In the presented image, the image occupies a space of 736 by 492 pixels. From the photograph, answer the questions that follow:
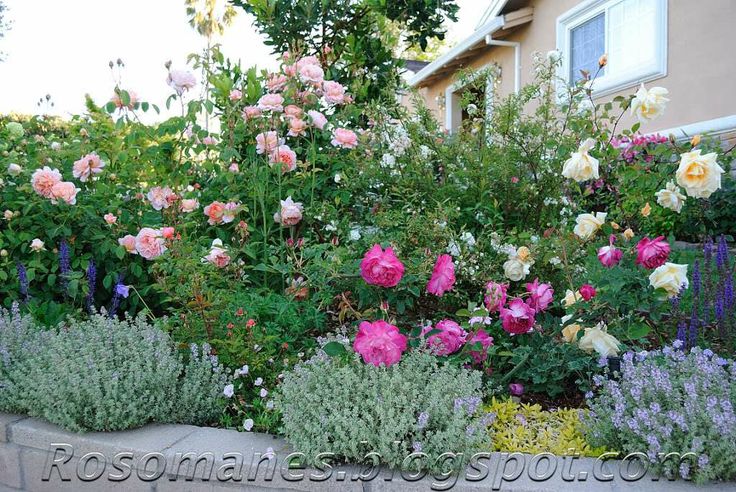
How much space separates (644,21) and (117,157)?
6.00 metres

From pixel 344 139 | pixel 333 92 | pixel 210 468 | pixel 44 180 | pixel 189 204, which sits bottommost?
pixel 210 468

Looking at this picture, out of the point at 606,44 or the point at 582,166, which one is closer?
the point at 582,166

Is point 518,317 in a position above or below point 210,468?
above

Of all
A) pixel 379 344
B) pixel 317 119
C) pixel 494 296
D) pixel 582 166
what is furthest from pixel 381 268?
pixel 317 119

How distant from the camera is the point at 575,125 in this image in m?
3.12

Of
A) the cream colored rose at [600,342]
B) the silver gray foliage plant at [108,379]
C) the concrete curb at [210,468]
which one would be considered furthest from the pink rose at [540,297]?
the silver gray foliage plant at [108,379]

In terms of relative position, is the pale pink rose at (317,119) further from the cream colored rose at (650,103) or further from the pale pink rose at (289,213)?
the cream colored rose at (650,103)

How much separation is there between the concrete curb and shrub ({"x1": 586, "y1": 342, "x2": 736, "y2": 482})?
0.21 ft

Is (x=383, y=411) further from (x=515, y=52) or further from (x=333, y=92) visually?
(x=515, y=52)

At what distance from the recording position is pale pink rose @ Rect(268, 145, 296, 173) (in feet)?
10.5

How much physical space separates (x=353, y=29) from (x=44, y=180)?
2.24 metres

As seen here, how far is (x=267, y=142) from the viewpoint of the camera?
3.22 m

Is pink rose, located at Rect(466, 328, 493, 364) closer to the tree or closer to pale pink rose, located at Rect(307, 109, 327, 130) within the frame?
pale pink rose, located at Rect(307, 109, 327, 130)

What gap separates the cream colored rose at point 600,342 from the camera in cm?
232
